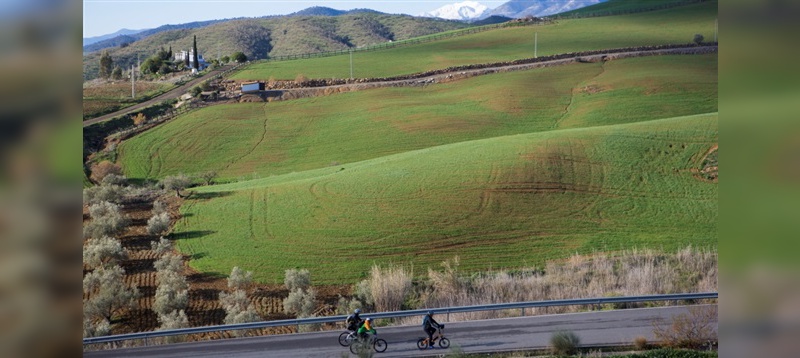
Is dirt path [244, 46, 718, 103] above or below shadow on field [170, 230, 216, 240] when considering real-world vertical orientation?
above

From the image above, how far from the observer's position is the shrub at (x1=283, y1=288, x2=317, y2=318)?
91.6ft

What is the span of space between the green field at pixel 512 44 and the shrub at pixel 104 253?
5810 centimetres

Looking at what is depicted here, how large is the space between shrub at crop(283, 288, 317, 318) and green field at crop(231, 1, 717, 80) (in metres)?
64.3

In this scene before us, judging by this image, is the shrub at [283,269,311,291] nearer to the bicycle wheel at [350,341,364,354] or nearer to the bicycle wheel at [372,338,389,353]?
the bicycle wheel at [372,338,389,353]

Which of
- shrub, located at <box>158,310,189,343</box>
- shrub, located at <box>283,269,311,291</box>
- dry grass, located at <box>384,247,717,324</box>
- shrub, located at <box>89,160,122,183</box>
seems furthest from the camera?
shrub, located at <box>89,160,122,183</box>

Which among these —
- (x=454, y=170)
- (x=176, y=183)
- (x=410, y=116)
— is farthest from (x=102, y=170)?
(x=454, y=170)

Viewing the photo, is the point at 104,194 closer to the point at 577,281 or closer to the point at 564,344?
the point at 577,281

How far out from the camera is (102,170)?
188 ft

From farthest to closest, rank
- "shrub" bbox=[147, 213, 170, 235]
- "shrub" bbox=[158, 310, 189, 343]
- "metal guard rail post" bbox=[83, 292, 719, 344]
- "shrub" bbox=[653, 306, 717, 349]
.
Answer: "shrub" bbox=[147, 213, 170, 235], "shrub" bbox=[158, 310, 189, 343], "metal guard rail post" bbox=[83, 292, 719, 344], "shrub" bbox=[653, 306, 717, 349]

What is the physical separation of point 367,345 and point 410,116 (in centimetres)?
5229

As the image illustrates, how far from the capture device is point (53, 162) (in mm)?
2652

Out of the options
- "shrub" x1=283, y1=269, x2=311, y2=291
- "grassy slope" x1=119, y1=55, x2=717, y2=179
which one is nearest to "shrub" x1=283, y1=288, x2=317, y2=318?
"shrub" x1=283, y1=269, x2=311, y2=291

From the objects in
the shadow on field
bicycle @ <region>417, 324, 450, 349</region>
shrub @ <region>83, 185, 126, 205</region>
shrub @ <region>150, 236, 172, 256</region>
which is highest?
shrub @ <region>83, 185, 126, 205</region>

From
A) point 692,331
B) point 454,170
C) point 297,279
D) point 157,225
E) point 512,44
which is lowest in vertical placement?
point 297,279
